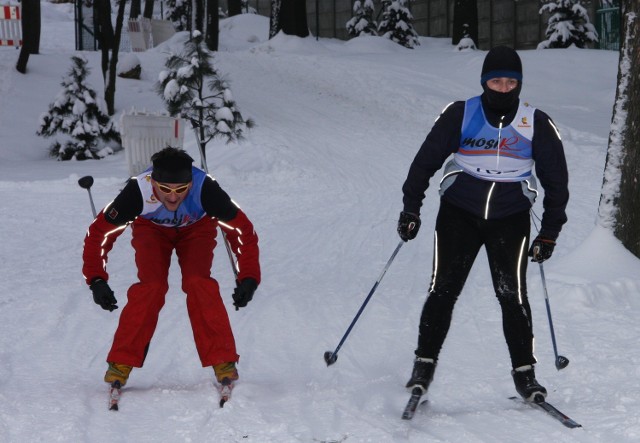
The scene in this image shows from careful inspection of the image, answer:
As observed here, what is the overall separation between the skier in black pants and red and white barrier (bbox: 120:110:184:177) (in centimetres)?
998

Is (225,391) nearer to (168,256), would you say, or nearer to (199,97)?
(168,256)

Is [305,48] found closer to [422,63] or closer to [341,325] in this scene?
Result: [422,63]

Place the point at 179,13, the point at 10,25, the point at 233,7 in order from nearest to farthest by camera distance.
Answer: the point at 10,25 → the point at 233,7 → the point at 179,13

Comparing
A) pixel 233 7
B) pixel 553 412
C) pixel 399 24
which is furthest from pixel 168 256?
pixel 233 7

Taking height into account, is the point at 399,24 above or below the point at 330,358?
above

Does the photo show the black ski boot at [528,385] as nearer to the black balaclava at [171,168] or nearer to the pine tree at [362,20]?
the black balaclava at [171,168]

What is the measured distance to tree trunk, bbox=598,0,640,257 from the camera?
779cm

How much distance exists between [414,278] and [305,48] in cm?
2091

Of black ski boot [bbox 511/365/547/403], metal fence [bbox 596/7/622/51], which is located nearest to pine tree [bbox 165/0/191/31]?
metal fence [bbox 596/7/622/51]

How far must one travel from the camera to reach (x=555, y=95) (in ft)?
71.8

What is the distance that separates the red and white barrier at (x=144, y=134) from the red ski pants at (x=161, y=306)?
9381 millimetres

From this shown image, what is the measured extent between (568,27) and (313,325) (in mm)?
21709

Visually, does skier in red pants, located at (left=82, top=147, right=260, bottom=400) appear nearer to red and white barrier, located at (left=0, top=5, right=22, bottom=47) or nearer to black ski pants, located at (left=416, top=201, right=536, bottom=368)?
black ski pants, located at (left=416, top=201, right=536, bottom=368)

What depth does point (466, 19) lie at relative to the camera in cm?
2727
